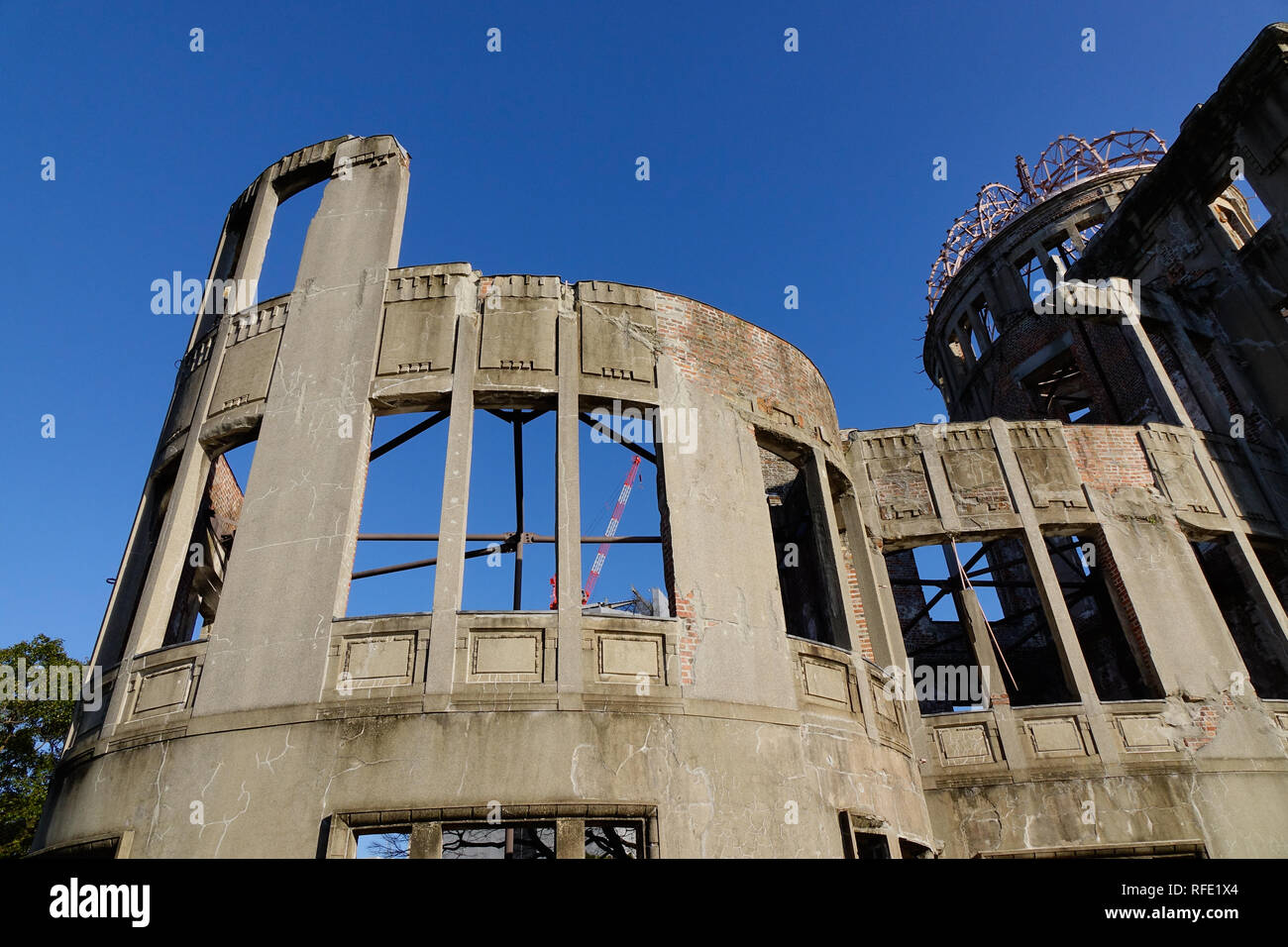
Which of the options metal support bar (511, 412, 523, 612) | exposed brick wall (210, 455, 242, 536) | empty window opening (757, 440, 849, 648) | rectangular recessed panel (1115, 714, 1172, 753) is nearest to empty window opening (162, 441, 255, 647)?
exposed brick wall (210, 455, 242, 536)

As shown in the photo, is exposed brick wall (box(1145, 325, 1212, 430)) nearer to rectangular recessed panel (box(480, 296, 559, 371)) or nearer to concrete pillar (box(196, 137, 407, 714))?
rectangular recessed panel (box(480, 296, 559, 371))

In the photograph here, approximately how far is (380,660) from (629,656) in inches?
98.9

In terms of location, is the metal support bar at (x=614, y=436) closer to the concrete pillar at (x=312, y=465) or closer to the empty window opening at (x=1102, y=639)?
the concrete pillar at (x=312, y=465)

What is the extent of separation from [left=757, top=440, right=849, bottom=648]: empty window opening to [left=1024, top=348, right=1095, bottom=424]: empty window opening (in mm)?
11350

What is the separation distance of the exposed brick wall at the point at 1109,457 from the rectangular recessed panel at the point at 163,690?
13.4 meters

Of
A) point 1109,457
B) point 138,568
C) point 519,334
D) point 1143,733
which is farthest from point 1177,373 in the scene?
point 138,568

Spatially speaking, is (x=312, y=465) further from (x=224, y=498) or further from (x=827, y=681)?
(x=827, y=681)

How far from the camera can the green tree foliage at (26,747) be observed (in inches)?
763

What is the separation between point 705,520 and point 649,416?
1627 mm

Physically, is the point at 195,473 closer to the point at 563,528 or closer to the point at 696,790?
the point at 563,528

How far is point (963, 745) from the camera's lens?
10570mm

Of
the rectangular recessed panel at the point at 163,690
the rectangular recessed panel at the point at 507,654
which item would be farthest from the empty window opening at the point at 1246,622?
the rectangular recessed panel at the point at 163,690

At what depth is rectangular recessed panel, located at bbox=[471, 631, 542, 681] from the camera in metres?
7.77
